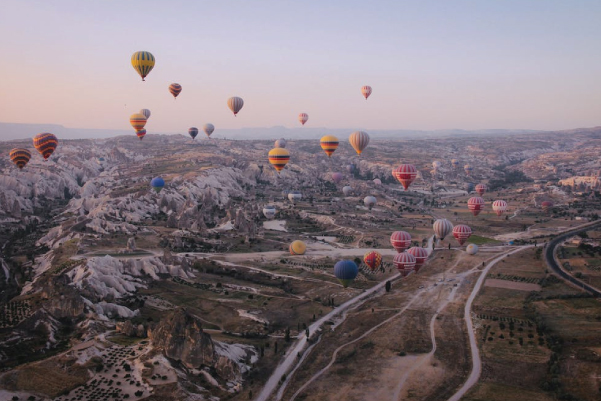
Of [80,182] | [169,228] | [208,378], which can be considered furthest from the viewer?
[80,182]

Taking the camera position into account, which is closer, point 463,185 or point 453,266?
point 453,266

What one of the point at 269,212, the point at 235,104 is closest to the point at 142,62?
the point at 235,104

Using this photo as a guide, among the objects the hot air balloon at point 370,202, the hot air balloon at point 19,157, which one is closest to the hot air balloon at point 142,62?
the hot air balloon at point 19,157

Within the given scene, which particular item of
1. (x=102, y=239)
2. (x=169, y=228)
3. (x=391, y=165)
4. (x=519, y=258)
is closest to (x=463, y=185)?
(x=391, y=165)

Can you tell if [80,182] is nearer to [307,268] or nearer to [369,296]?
[307,268]

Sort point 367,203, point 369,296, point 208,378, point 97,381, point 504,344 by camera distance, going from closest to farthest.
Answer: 1. point 97,381
2. point 208,378
3. point 504,344
4. point 369,296
5. point 367,203

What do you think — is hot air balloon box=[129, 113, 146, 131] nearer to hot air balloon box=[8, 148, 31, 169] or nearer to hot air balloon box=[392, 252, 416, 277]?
hot air balloon box=[8, 148, 31, 169]

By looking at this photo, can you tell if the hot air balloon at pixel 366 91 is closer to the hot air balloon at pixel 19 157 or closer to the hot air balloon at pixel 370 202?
the hot air balloon at pixel 370 202
